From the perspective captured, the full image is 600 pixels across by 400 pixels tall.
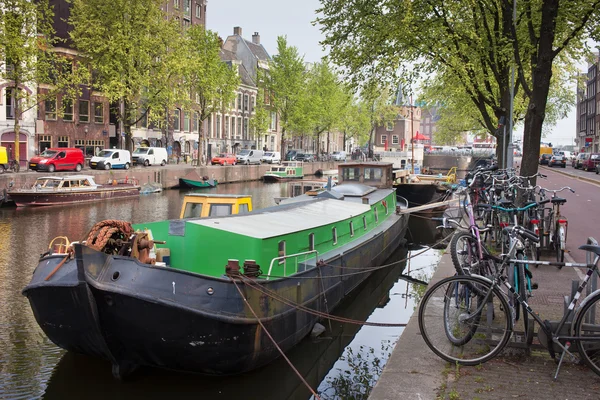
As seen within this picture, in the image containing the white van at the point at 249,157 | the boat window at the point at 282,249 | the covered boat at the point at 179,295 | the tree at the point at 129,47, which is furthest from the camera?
the white van at the point at 249,157

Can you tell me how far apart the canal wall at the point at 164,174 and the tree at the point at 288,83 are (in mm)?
11169

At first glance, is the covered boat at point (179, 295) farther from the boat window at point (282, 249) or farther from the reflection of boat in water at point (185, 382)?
the reflection of boat in water at point (185, 382)

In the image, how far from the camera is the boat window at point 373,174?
83.7 feet

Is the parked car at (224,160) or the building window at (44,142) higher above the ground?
the building window at (44,142)

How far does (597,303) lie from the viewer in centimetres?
609

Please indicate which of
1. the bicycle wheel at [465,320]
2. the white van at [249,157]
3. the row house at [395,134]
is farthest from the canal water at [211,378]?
the row house at [395,134]

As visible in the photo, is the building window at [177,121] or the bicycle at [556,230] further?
the building window at [177,121]

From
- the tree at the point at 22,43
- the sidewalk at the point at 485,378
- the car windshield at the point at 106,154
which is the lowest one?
the sidewalk at the point at 485,378

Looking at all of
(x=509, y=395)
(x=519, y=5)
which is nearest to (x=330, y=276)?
(x=509, y=395)

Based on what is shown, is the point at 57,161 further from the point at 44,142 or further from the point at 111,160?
the point at 44,142

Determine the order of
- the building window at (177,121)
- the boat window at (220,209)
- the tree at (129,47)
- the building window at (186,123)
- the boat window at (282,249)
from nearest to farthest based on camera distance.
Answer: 1. the boat window at (282,249)
2. the boat window at (220,209)
3. the tree at (129,47)
4. the building window at (177,121)
5. the building window at (186,123)

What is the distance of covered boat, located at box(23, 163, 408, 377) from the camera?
26.7 ft

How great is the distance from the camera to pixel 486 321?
6832 mm

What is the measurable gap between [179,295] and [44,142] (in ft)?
138
